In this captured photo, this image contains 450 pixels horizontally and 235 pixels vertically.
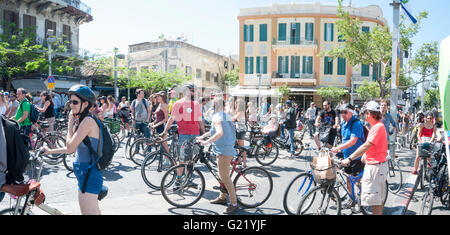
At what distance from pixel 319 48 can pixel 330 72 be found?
2.40 m

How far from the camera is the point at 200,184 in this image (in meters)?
5.16

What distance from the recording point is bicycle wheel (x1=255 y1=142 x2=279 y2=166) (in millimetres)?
8773

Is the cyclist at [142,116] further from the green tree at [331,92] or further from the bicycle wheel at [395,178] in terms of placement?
the green tree at [331,92]

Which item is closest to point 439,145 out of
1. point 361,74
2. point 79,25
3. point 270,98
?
point 270,98

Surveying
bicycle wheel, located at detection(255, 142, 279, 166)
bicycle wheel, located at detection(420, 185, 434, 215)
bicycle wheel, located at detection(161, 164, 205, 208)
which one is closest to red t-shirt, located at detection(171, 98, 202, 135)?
bicycle wheel, located at detection(161, 164, 205, 208)

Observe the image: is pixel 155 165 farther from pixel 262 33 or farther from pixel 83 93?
pixel 262 33

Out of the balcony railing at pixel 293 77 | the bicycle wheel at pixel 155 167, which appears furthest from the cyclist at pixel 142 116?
the balcony railing at pixel 293 77

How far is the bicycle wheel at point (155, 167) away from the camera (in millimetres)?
6070

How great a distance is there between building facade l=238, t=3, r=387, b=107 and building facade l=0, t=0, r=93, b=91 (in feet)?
46.7

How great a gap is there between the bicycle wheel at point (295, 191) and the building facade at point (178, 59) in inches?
1229

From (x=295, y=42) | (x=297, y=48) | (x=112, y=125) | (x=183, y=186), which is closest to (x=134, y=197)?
(x=183, y=186)

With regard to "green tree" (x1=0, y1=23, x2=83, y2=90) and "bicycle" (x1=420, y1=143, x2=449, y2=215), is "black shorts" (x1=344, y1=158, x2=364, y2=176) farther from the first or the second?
"green tree" (x1=0, y1=23, x2=83, y2=90)

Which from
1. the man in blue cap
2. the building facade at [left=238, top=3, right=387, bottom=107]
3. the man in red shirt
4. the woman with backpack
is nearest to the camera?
the woman with backpack
